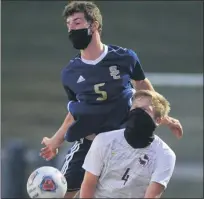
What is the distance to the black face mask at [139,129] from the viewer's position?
4664mm

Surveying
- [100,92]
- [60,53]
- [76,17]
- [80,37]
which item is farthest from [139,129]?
[60,53]

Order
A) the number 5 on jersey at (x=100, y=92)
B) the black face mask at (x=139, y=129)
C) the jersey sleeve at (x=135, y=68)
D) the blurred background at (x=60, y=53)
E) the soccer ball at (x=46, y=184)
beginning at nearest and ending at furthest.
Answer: the soccer ball at (x=46, y=184)
the black face mask at (x=139, y=129)
the number 5 on jersey at (x=100, y=92)
the jersey sleeve at (x=135, y=68)
the blurred background at (x=60, y=53)

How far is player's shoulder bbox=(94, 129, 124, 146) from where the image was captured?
474 cm

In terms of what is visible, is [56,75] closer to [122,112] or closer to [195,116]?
[195,116]

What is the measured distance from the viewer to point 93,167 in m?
4.72

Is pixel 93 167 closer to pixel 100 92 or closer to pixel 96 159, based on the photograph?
pixel 96 159

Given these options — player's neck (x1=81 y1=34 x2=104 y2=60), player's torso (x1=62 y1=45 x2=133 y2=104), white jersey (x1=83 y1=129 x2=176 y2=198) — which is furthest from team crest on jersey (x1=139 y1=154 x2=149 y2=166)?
player's neck (x1=81 y1=34 x2=104 y2=60)

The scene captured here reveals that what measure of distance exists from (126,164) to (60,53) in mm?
7286

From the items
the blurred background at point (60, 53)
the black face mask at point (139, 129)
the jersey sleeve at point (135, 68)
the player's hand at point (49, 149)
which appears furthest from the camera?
the blurred background at point (60, 53)

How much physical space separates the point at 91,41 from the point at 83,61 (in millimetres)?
126

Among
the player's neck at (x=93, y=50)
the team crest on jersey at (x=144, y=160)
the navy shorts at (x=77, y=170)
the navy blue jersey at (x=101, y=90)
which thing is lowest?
the navy shorts at (x=77, y=170)

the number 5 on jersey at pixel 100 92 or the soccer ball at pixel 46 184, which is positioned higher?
the number 5 on jersey at pixel 100 92

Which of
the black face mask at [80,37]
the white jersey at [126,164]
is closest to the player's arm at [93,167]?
the white jersey at [126,164]

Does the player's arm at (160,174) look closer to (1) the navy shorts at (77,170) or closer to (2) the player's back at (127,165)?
(2) the player's back at (127,165)
